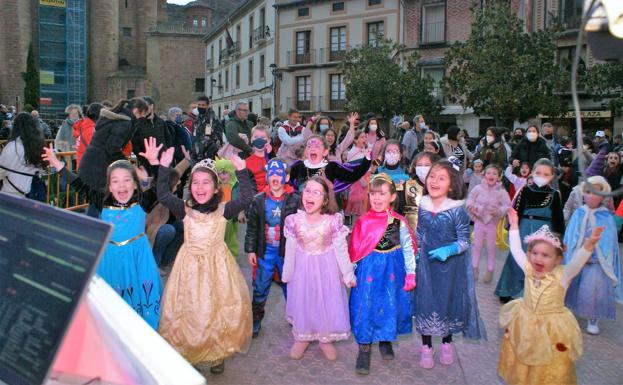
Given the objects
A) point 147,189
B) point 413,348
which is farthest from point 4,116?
point 413,348

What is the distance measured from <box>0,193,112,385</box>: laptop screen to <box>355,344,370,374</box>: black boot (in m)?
2.93

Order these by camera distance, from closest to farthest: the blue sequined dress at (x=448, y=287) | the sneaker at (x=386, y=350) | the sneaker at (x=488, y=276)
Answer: the blue sequined dress at (x=448, y=287)
the sneaker at (x=386, y=350)
the sneaker at (x=488, y=276)

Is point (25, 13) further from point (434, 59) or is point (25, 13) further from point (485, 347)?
point (485, 347)

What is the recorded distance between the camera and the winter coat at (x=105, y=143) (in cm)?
595

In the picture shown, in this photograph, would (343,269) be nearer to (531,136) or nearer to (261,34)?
(531,136)

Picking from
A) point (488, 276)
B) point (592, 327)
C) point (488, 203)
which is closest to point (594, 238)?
point (592, 327)

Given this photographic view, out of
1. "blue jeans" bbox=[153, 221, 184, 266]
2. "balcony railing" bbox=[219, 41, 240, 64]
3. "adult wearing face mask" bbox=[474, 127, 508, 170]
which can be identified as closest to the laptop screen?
"blue jeans" bbox=[153, 221, 184, 266]

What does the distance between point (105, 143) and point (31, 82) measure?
129 feet

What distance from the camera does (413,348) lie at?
15.1 ft

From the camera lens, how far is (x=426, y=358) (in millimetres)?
4242

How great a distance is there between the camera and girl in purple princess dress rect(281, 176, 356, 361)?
14.1ft

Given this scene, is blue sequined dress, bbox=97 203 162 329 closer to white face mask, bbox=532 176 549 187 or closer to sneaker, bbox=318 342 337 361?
sneaker, bbox=318 342 337 361

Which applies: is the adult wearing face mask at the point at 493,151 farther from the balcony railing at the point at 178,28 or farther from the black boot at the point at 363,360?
the balcony railing at the point at 178,28

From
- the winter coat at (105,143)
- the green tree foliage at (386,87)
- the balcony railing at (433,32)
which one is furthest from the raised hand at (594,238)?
the balcony railing at (433,32)
